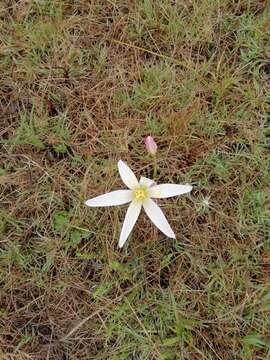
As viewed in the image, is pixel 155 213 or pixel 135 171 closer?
pixel 155 213

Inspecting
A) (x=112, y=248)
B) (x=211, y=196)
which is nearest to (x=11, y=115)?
(x=112, y=248)

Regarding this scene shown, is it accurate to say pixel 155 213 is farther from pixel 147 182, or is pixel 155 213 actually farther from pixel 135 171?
pixel 135 171

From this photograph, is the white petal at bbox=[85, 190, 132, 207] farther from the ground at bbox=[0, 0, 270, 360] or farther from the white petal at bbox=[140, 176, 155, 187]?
the ground at bbox=[0, 0, 270, 360]

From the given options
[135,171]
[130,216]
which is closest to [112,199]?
[130,216]

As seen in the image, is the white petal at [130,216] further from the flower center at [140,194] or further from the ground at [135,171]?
the ground at [135,171]

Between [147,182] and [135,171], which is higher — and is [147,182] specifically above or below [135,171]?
above

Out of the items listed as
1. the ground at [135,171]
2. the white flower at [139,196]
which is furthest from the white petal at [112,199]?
the ground at [135,171]

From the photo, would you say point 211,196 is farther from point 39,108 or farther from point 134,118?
point 39,108
